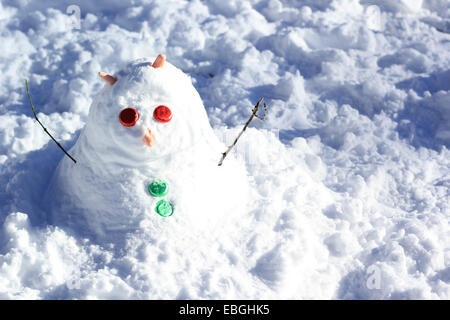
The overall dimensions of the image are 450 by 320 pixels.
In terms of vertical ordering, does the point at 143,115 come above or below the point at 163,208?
above

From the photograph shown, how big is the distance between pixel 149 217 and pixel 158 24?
2.44 m

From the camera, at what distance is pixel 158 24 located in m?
4.34

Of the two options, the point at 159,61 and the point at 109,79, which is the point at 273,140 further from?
the point at 109,79

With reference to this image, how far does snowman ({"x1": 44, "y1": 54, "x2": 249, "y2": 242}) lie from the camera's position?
7.58 ft

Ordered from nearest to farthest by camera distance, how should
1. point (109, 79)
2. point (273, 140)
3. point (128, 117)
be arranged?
point (128, 117)
point (109, 79)
point (273, 140)

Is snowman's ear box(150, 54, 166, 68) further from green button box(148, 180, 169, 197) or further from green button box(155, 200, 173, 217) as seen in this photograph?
green button box(155, 200, 173, 217)

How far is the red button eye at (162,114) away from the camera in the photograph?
2293 millimetres

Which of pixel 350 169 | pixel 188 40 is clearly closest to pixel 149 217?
pixel 350 169

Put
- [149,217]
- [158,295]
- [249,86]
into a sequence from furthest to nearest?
1. [249,86]
2. [149,217]
3. [158,295]

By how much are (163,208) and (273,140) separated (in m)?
1.23

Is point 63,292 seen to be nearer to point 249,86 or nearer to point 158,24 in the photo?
point 249,86

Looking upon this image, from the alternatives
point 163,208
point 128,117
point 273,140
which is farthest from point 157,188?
point 273,140

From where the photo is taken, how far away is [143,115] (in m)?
2.29

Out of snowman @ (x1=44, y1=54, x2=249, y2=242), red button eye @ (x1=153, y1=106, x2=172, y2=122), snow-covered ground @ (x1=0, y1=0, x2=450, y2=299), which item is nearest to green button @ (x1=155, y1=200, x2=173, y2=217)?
snowman @ (x1=44, y1=54, x2=249, y2=242)
